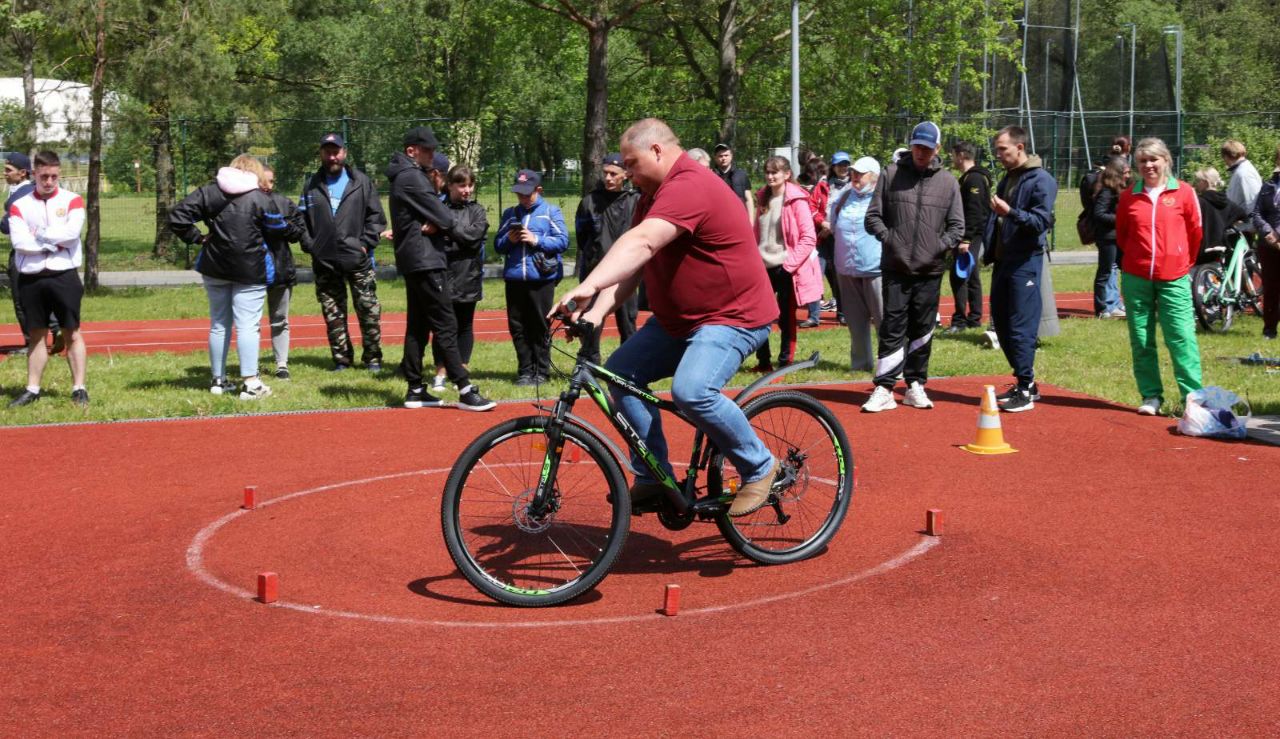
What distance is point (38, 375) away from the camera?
38.4ft

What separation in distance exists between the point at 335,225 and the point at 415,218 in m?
2.08

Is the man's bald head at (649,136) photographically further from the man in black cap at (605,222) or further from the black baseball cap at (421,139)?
the man in black cap at (605,222)

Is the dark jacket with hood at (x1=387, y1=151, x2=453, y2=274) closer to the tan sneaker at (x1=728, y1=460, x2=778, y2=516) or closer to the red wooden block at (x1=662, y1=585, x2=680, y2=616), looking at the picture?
the tan sneaker at (x1=728, y1=460, x2=778, y2=516)

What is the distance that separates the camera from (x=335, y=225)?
43.3 ft

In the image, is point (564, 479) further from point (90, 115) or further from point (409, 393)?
point (90, 115)

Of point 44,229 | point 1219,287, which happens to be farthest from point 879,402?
point 1219,287

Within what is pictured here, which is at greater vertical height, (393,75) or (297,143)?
(393,75)

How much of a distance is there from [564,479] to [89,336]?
12.7 m

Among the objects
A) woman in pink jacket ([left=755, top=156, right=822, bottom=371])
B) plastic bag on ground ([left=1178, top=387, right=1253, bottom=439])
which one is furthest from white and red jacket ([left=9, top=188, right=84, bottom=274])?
plastic bag on ground ([left=1178, top=387, right=1253, bottom=439])

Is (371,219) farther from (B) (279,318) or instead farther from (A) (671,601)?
(A) (671,601)

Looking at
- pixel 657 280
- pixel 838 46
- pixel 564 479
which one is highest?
pixel 838 46

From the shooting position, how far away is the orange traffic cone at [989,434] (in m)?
9.59

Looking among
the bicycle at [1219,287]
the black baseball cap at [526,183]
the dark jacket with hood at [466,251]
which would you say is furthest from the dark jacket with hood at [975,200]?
the dark jacket with hood at [466,251]

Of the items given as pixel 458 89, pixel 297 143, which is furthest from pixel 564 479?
pixel 458 89
